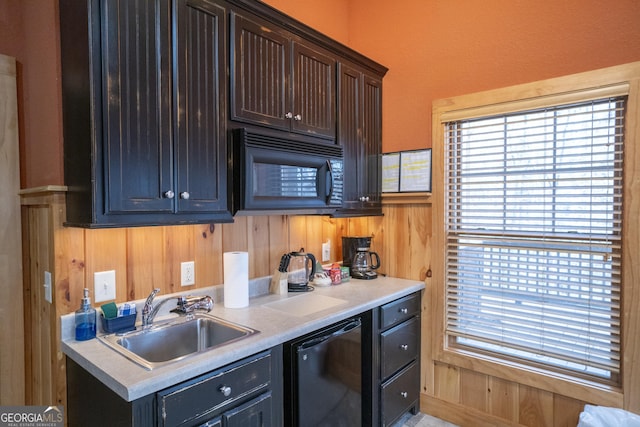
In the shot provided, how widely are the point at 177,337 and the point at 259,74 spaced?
1.34 meters

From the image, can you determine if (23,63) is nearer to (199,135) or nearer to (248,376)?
(199,135)

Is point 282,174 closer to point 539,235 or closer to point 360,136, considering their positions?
point 360,136

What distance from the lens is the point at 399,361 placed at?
2309 millimetres

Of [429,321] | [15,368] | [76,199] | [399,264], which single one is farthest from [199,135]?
[429,321]

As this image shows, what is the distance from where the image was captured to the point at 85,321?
1473mm

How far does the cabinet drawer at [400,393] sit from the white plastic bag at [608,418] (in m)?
0.94

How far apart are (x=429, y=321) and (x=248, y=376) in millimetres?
1522

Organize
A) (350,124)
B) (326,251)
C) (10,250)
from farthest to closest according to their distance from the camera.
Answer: (326,251)
(350,124)
(10,250)

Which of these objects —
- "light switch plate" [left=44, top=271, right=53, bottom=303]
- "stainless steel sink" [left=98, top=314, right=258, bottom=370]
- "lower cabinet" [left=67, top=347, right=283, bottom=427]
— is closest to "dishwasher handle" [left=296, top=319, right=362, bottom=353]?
"lower cabinet" [left=67, top=347, right=283, bottom=427]

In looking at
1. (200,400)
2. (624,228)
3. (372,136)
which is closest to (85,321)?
(200,400)

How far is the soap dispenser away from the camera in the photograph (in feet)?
4.80

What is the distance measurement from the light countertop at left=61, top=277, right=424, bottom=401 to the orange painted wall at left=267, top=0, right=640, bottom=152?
1.11 metres

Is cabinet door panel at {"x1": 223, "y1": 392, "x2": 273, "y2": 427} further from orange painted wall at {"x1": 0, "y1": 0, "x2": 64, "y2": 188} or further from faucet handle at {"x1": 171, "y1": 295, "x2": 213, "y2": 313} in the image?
orange painted wall at {"x1": 0, "y1": 0, "x2": 64, "y2": 188}

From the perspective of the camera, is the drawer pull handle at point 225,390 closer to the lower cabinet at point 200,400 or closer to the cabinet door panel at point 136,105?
the lower cabinet at point 200,400
